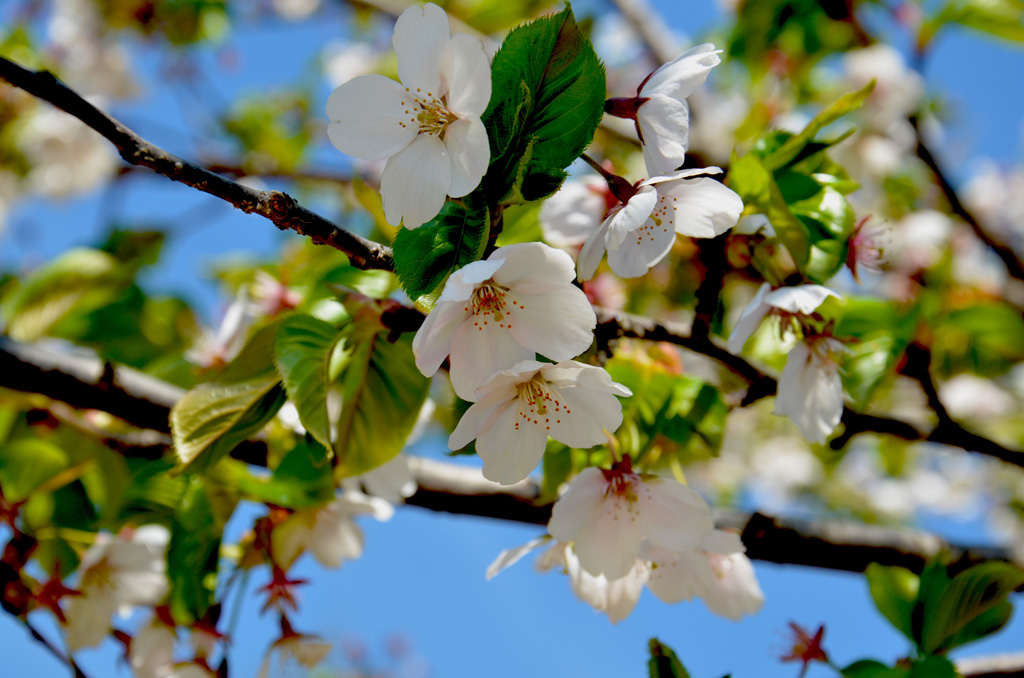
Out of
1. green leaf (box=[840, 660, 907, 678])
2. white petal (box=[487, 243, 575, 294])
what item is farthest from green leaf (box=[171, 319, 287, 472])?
green leaf (box=[840, 660, 907, 678])

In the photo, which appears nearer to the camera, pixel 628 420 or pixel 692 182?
pixel 692 182

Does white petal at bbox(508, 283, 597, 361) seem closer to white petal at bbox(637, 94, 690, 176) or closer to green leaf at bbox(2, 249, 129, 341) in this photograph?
white petal at bbox(637, 94, 690, 176)

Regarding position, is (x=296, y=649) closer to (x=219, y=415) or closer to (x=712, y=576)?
(x=219, y=415)

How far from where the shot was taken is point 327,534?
38.4 inches

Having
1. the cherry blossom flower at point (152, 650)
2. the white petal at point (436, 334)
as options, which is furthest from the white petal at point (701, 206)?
the cherry blossom flower at point (152, 650)

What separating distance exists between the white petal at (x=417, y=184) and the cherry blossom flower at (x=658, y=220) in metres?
0.14

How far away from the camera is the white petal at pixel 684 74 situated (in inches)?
26.1

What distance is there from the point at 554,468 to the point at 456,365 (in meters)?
0.33

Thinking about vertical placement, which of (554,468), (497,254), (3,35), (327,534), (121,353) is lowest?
(121,353)

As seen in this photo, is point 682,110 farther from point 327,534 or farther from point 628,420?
point 327,534

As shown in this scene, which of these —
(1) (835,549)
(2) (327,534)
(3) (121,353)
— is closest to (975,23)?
(1) (835,549)

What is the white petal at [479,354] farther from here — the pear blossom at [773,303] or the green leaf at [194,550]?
the green leaf at [194,550]

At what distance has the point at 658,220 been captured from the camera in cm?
66

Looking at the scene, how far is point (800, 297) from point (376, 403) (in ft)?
1.54
